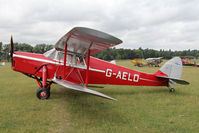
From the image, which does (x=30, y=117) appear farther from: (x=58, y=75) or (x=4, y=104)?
(x=58, y=75)

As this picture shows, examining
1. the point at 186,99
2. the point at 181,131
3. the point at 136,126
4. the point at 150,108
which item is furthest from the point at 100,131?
the point at 186,99

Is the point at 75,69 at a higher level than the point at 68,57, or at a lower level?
lower

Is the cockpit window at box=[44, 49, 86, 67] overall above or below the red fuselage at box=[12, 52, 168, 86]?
above

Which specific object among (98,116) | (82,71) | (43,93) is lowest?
(98,116)

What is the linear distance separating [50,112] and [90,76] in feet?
8.47

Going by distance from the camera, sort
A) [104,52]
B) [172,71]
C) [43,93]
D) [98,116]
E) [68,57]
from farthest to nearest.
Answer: [104,52] → [172,71] → [68,57] → [43,93] → [98,116]

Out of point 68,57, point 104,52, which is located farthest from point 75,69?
point 104,52

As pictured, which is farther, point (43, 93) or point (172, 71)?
point (172, 71)

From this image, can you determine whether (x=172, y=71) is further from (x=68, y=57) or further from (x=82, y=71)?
(x=68, y=57)

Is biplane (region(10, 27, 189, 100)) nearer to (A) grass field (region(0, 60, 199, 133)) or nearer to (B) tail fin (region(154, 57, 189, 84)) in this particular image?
(B) tail fin (region(154, 57, 189, 84))

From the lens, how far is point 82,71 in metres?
6.41

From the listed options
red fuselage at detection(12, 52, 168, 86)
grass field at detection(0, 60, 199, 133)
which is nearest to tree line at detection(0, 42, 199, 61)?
red fuselage at detection(12, 52, 168, 86)

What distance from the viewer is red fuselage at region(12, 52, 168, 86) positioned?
600 cm

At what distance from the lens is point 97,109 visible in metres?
4.83
